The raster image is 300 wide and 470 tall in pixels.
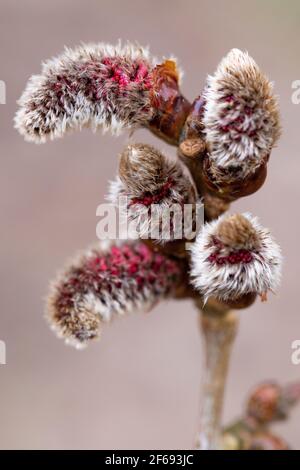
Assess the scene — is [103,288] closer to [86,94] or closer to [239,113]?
[86,94]

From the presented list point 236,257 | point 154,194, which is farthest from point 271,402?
point 154,194

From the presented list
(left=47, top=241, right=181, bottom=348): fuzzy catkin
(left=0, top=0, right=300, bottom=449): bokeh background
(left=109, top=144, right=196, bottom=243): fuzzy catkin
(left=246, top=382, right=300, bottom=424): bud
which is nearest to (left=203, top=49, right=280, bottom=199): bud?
(left=109, top=144, right=196, bottom=243): fuzzy catkin

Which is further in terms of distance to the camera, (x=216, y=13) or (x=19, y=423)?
(x=216, y=13)

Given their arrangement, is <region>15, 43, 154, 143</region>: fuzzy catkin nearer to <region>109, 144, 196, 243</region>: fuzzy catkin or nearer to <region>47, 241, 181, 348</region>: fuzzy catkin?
<region>109, 144, 196, 243</region>: fuzzy catkin

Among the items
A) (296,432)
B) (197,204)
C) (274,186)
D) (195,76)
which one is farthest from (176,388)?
(197,204)

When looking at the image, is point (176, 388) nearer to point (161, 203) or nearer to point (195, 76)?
point (195, 76)
